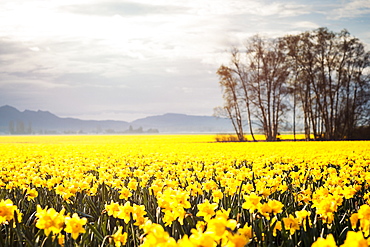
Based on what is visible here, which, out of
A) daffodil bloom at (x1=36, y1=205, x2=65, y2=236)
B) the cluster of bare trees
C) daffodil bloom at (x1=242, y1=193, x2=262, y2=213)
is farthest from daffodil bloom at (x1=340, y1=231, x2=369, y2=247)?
the cluster of bare trees

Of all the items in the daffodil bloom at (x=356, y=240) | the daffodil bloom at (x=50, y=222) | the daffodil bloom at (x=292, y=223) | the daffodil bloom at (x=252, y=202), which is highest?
the daffodil bloom at (x=356, y=240)

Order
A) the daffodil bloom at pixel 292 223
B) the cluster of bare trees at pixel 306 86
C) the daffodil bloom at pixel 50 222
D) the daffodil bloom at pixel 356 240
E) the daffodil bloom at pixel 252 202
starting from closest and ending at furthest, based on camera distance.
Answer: the daffodil bloom at pixel 356 240 → the daffodil bloom at pixel 50 222 → the daffodil bloom at pixel 252 202 → the daffodil bloom at pixel 292 223 → the cluster of bare trees at pixel 306 86

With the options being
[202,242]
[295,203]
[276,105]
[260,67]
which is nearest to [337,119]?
[276,105]

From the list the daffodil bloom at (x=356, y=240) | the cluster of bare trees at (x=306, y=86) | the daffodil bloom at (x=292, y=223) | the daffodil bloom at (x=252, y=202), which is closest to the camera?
the daffodil bloom at (x=356, y=240)

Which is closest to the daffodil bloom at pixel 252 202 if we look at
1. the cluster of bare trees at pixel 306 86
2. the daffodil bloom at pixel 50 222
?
the daffodil bloom at pixel 50 222

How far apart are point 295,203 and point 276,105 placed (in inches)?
1398

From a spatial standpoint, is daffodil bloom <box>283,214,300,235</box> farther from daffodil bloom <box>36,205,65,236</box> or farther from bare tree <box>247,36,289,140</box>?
bare tree <box>247,36,289,140</box>

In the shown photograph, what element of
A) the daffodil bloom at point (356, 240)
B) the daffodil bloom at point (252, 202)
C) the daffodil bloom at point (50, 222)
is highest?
the daffodil bloom at point (356, 240)

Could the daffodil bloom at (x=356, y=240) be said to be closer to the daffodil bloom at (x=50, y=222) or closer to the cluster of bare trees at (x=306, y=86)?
the daffodil bloom at (x=50, y=222)

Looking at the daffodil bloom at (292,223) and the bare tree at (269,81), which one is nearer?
the daffodil bloom at (292,223)

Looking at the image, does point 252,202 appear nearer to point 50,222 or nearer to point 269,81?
point 50,222

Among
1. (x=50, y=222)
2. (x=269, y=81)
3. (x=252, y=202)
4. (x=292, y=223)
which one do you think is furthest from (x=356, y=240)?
(x=269, y=81)

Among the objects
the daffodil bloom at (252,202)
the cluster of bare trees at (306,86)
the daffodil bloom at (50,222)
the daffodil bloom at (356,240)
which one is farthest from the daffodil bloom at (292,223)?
the cluster of bare trees at (306,86)

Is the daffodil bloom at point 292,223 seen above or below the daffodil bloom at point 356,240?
below
